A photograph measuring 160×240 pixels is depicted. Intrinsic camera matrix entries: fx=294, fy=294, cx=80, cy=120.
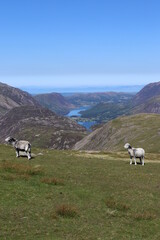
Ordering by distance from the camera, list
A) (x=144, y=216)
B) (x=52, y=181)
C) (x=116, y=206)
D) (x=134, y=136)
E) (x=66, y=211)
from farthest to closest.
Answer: (x=134, y=136) → (x=52, y=181) → (x=116, y=206) → (x=144, y=216) → (x=66, y=211)

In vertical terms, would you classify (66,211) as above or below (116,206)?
above

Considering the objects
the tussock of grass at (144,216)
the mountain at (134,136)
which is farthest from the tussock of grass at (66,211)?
the mountain at (134,136)

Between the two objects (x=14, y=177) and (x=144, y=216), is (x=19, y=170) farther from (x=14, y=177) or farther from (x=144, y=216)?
(x=144, y=216)

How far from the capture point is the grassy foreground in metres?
16.6

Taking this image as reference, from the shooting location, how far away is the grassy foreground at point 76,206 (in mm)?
16578

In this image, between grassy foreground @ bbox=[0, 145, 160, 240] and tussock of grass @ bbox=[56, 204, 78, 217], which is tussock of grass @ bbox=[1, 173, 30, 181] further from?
tussock of grass @ bbox=[56, 204, 78, 217]

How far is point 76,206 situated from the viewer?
20.9 m

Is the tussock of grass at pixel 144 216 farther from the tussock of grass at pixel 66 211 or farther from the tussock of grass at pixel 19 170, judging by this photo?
the tussock of grass at pixel 19 170

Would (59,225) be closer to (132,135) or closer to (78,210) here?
(78,210)

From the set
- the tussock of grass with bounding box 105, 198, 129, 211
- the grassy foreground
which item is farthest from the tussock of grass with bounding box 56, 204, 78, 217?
the tussock of grass with bounding box 105, 198, 129, 211

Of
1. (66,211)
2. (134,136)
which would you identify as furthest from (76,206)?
(134,136)

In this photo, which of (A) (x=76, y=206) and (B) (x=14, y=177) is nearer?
Result: (A) (x=76, y=206)

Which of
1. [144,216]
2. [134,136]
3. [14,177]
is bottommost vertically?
[134,136]

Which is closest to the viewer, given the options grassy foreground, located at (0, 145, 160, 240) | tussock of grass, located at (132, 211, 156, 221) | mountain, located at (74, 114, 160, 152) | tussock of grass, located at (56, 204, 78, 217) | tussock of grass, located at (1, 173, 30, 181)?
grassy foreground, located at (0, 145, 160, 240)
